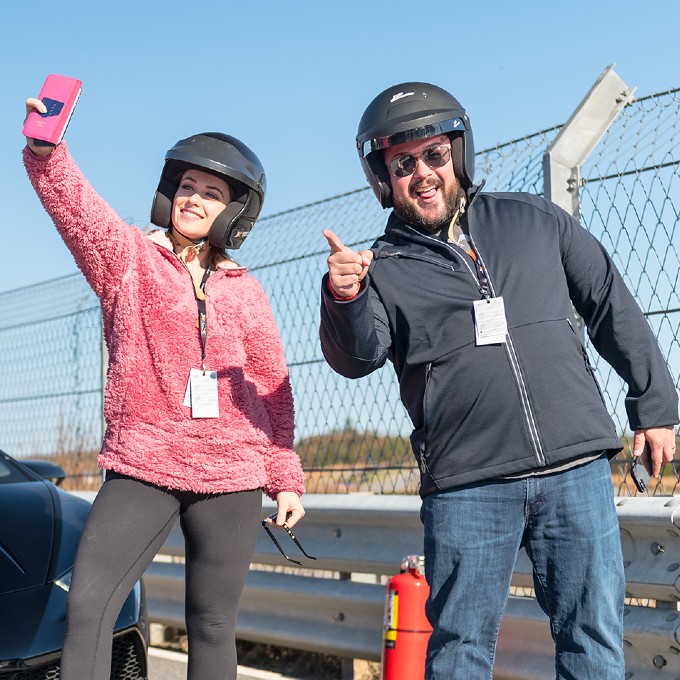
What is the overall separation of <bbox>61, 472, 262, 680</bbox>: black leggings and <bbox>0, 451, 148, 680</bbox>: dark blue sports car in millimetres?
481

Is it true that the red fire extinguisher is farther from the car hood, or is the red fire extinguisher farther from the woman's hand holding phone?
the woman's hand holding phone

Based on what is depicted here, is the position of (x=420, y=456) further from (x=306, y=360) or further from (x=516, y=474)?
(x=306, y=360)

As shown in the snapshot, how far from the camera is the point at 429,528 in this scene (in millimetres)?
2975

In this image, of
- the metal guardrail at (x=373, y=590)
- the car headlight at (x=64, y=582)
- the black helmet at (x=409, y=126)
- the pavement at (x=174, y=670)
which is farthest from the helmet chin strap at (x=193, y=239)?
the pavement at (x=174, y=670)

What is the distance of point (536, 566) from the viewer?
2947 millimetres

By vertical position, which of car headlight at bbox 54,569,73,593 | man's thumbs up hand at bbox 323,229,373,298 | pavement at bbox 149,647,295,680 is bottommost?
pavement at bbox 149,647,295,680

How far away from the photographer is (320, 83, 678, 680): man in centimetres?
284

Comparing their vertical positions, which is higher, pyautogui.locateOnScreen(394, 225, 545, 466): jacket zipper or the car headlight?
pyautogui.locateOnScreen(394, 225, 545, 466): jacket zipper

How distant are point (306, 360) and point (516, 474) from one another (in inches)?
119

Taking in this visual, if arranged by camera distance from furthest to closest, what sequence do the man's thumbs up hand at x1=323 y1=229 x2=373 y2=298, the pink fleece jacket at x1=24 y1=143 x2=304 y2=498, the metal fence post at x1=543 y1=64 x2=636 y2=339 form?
the metal fence post at x1=543 y1=64 x2=636 y2=339 → the pink fleece jacket at x1=24 y1=143 x2=304 y2=498 → the man's thumbs up hand at x1=323 y1=229 x2=373 y2=298

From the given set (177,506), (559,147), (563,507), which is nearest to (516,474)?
(563,507)

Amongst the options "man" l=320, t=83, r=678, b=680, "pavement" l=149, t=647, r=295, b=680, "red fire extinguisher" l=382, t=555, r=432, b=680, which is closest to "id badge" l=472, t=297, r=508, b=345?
"man" l=320, t=83, r=678, b=680

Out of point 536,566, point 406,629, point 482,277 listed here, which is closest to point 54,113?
point 482,277

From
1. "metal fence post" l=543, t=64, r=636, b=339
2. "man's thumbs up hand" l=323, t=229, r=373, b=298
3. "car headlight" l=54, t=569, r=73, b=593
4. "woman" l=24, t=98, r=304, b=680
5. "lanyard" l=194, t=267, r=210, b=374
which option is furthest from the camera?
"metal fence post" l=543, t=64, r=636, b=339
